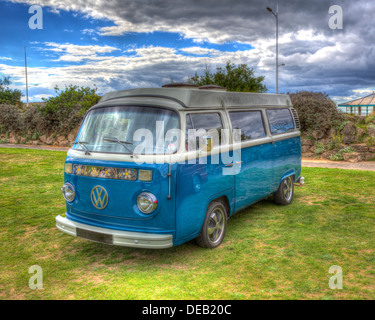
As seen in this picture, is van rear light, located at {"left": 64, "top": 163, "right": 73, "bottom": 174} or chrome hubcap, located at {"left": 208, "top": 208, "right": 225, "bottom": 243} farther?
chrome hubcap, located at {"left": 208, "top": 208, "right": 225, "bottom": 243}

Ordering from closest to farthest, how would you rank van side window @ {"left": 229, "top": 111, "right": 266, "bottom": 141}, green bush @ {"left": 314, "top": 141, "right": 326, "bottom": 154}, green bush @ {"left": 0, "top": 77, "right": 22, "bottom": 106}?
van side window @ {"left": 229, "top": 111, "right": 266, "bottom": 141}
green bush @ {"left": 314, "top": 141, "right": 326, "bottom": 154}
green bush @ {"left": 0, "top": 77, "right": 22, "bottom": 106}

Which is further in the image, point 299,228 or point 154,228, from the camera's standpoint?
point 299,228

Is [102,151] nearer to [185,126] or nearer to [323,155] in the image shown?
[185,126]

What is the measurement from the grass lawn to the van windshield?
1.54 m

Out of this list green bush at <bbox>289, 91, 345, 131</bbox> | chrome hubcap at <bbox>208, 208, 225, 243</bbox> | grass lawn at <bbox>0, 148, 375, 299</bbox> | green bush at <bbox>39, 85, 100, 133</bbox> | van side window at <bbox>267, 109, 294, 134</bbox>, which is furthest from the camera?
green bush at <bbox>39, 85, 100, 133</bbox>

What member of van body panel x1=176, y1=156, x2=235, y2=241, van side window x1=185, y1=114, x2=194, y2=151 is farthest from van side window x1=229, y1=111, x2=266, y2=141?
van side window x1=185, y1=114, x2=194, y2=151

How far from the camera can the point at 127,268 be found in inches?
187

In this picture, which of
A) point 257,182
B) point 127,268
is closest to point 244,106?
point 257,182

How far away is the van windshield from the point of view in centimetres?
460

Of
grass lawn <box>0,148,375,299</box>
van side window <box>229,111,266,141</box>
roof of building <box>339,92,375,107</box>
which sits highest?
roof of building <box>339,92,375,107</box>

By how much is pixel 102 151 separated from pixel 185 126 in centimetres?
115

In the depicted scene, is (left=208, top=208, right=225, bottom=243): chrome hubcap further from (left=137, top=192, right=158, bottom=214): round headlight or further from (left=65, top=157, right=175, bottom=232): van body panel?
(left=137, top=192, right=158, bottom=214): round headlight

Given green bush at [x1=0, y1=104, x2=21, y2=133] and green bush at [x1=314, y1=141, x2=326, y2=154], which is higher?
green bush at [x1=0, y1=104, x2=21, y2=133]

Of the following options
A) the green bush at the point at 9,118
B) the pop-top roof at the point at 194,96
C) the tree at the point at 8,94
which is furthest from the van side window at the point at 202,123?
the tree at the point at 8,94
